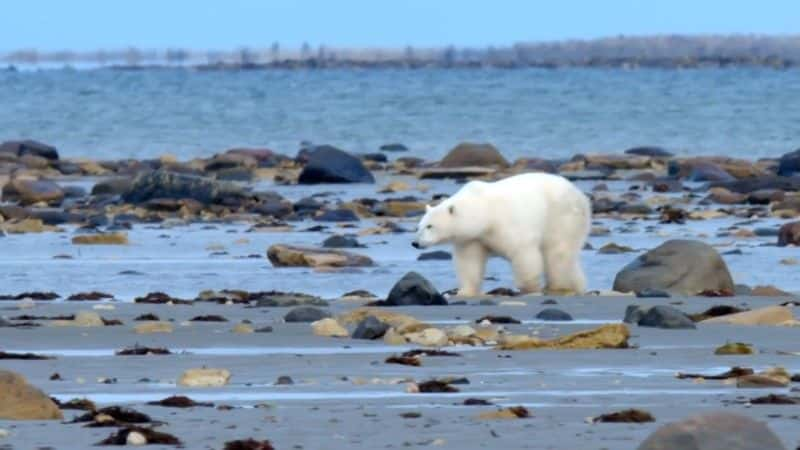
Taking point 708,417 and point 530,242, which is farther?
point 530,242

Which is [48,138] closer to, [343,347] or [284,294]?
[284,294]

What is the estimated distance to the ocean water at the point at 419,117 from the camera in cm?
4584

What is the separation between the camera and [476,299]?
506 inches

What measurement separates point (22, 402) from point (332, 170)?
852 inches

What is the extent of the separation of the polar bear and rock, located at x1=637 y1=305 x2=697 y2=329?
113 inches

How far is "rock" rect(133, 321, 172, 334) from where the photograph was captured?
10.6 metres

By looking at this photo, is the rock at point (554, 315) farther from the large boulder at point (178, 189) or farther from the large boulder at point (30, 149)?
the large boulder at point (30, 149)

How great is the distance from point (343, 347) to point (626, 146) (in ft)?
117

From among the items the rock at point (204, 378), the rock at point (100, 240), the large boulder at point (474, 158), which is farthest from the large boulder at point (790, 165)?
the rock at point (204, 378)

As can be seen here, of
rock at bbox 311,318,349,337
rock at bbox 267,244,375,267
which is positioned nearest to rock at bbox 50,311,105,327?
rock at bbox 311,318,349,337

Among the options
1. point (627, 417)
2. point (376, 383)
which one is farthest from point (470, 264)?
point (627, 417)

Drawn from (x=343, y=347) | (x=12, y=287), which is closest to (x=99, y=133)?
(x=12, y=287)

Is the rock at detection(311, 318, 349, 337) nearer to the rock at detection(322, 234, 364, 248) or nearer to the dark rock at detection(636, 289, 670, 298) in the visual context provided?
the dark rock at detection(636, 289, 670, 298)

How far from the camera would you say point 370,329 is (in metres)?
10.2
